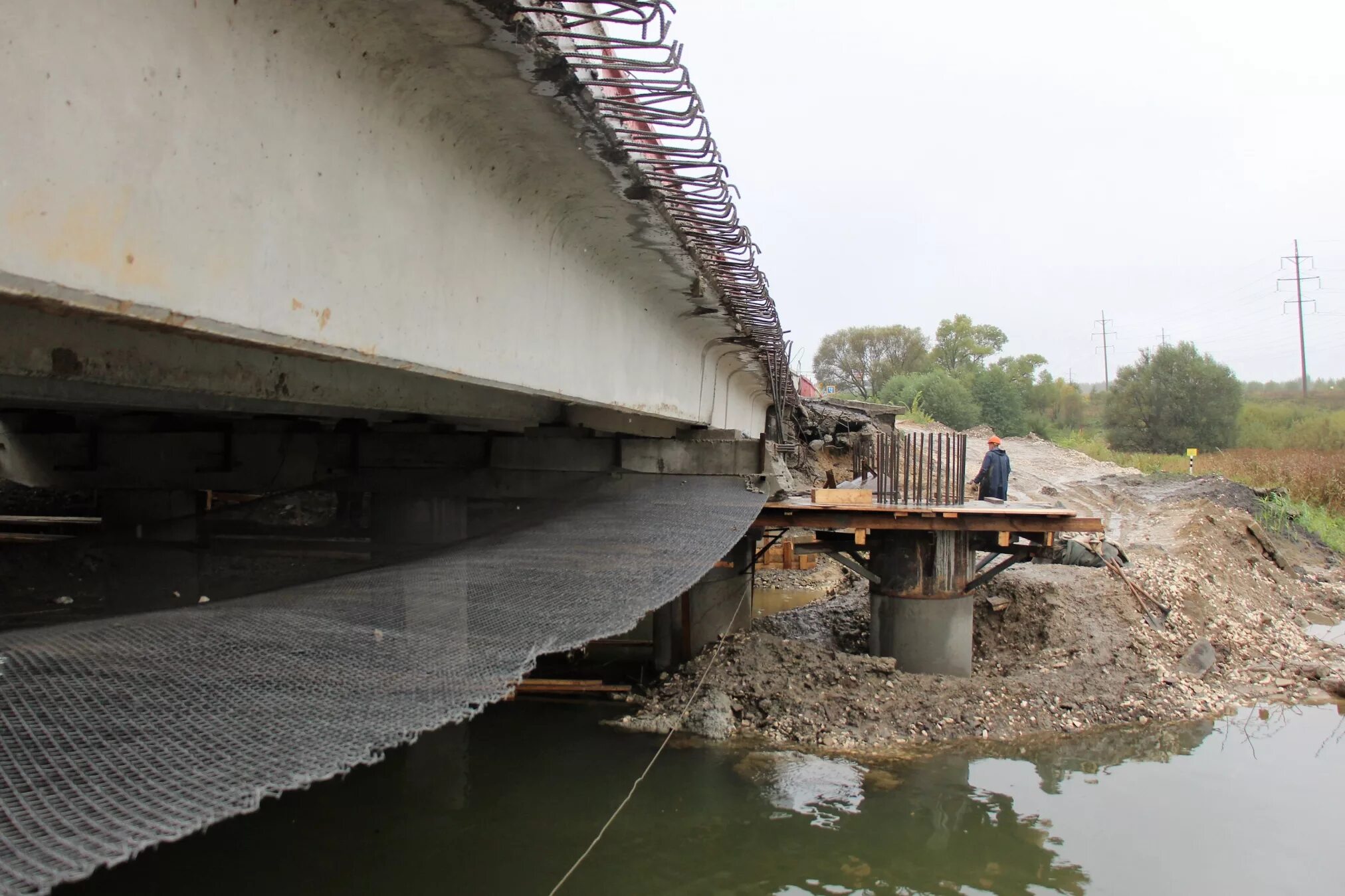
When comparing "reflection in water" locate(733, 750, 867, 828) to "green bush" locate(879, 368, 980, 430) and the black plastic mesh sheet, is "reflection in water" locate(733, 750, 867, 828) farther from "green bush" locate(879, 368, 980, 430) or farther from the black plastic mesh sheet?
"green bush" locate(879, 368, 980, 430)

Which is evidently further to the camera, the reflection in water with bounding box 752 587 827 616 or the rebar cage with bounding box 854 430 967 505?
the reflection in water with bounding box 752 587 827 616

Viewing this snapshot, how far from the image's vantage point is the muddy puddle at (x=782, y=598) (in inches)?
642

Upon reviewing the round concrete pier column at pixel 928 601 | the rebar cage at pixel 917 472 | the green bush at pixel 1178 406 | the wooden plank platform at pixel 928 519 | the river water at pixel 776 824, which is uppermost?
the green bush at pixel 1178 406

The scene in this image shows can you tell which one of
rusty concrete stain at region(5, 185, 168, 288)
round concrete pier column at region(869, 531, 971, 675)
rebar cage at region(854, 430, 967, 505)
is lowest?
round concrete pier column at region(869, 531, 971, 675)

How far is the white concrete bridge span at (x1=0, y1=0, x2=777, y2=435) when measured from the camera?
171 centimetres

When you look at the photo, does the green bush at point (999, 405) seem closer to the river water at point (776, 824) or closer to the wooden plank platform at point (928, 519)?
the wooden plank platform at point (928, 519)

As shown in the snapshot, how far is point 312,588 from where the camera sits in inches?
174

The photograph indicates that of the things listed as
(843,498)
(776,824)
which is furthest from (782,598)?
(776,824)

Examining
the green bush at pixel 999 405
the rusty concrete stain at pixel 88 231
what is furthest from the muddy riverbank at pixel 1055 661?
the green bush at pixel 999 405

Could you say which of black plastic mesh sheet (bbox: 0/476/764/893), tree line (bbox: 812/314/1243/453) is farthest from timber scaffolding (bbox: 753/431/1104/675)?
tree line (bbox: 812/314/1243/453)

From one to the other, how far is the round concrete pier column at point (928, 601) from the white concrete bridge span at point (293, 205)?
6022 millimetres

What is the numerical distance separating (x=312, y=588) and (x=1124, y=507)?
22653mm

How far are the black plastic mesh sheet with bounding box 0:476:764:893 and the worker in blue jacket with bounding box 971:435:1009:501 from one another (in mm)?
9103

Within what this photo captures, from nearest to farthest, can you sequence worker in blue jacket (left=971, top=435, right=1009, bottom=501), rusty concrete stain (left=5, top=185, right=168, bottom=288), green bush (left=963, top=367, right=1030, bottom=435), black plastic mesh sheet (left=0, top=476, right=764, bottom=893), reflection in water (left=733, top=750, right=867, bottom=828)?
rusty concrete stain (left=5, top=185, right=168, bottom=288), black plastic mesh sheet (left=0, top=476, right=764, bottom=893), reflection in water (left=733, top=750, right=867, bottom=828), worker in blue jacket (left=971, top=435, right=1009, bottom=501), green bush (left=963, top=367, right=1030, bottom=435)
